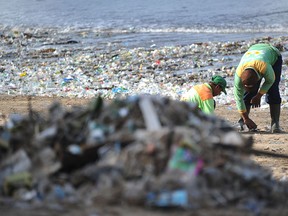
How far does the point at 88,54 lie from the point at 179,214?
12.9m

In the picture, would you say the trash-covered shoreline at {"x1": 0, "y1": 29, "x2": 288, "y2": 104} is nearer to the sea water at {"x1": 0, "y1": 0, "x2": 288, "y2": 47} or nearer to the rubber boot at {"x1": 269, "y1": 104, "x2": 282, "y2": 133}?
the rubber boot at {"x1": 269, "y1": 104, "x2": 282, "y2": 133}

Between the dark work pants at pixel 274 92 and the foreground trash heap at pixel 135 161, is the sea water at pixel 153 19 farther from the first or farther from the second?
the foreground trash heap at pixel 135 161

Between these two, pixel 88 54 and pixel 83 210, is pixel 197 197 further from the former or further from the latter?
pixel 88 54

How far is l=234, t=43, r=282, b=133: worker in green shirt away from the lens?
8.29 metres

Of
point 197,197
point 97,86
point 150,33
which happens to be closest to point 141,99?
point 197,197

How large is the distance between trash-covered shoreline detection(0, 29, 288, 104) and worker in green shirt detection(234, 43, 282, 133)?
1.61 metres

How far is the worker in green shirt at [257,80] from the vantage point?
829 centimetres

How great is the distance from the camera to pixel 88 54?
16.6m

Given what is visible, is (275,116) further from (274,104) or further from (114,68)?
(114,68)

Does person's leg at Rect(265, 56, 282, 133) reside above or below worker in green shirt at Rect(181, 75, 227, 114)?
below

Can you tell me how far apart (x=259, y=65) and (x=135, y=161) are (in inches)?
178

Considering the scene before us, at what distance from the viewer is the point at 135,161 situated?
4.07 metres

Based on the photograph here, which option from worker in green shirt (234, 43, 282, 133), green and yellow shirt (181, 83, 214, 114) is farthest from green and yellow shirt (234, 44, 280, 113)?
green and yellow shirt (181, 83, 214, 114)

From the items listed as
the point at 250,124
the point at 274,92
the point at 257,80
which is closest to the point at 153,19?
the point at 274,92
